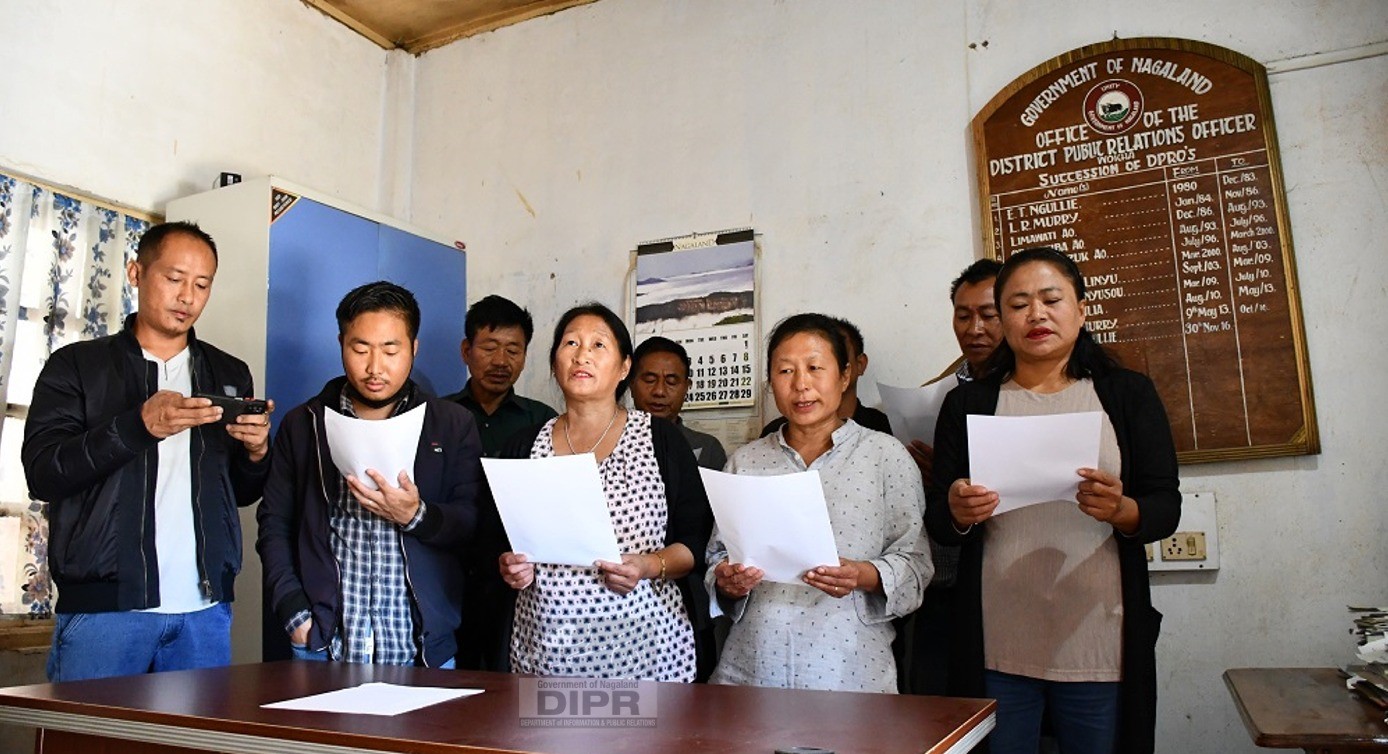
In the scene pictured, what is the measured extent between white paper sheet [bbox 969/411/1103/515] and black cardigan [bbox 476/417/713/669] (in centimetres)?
55

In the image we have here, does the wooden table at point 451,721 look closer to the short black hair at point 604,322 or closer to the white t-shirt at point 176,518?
the white t-shirt at point 176,518

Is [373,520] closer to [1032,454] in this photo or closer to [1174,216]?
[1032,454]

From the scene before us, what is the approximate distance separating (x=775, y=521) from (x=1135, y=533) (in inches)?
25.5

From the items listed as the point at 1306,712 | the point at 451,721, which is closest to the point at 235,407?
the point at 451,721

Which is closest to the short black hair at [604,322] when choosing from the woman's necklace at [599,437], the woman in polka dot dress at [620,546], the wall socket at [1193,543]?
the woman in polka dot dress at [620,546]

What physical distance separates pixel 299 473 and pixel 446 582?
0.38m

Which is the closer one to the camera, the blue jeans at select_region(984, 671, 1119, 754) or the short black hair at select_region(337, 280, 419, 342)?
the blue jeans at select_region(984, 671, 1119, 754)

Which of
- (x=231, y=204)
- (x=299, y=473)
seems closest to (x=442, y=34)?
(x=231, y=204)

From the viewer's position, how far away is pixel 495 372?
3.11 m

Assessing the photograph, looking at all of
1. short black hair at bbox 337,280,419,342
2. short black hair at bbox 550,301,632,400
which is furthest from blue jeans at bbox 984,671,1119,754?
short black hair at bbox 337,280,419,342

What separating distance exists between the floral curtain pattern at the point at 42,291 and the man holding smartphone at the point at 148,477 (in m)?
0.94

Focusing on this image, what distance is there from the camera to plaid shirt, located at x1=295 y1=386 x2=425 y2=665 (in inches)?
74.9

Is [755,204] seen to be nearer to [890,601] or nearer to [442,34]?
[442,34]

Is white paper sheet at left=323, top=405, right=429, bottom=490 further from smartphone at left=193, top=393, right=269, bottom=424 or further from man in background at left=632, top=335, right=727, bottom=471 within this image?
man in background at left=632, top=335, right=727, bottom=471
